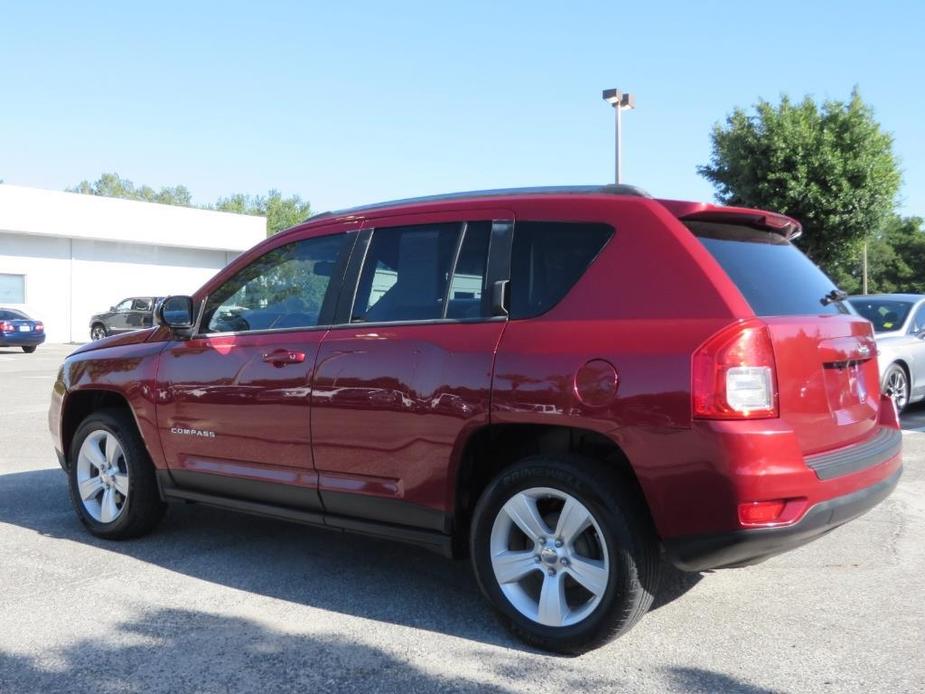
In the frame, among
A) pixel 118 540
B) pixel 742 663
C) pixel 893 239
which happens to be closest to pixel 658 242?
pixel 742 663

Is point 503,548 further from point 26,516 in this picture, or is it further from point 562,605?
point 26,516

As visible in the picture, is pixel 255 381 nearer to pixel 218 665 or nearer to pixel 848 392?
pixel 218 665

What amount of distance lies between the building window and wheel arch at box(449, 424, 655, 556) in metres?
34.3

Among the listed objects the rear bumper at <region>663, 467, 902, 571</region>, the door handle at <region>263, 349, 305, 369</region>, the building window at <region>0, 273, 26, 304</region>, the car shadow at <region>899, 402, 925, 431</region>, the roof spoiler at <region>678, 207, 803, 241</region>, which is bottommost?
the car shadow at <region>899, 402, 925, 431</region>

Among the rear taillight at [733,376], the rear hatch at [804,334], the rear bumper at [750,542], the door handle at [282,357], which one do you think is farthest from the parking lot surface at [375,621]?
the door handle at [282,357]

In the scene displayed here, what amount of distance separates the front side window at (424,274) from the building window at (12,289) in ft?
110

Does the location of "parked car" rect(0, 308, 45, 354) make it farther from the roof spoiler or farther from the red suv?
the roof spoiler

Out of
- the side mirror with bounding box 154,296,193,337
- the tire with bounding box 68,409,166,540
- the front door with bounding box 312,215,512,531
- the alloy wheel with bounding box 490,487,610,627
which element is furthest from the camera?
the tire with bounding box 68,409,166,540

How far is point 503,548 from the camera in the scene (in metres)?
3.76

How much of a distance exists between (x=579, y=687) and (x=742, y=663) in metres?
0.70

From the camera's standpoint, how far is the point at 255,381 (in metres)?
4.56

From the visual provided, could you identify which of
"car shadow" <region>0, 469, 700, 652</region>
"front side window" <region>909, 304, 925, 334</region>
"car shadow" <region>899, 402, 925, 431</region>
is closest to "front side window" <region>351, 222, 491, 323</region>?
"car shadow" <region>0, 469, 700, 652</region>

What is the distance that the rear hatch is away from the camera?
3.43m

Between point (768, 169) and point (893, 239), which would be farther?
point (893, 239)
